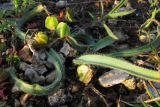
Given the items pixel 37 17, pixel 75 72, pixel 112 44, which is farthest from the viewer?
pixel 37 17

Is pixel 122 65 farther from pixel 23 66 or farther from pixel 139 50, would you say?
pixel 23 66

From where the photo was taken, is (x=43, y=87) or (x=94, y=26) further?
(x=94, y=26)

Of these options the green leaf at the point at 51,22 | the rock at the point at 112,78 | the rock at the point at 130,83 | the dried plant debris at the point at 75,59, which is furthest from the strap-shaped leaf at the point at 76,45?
the rock at the point at 130,83

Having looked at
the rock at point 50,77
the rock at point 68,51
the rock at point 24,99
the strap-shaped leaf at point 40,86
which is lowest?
the rock at point 24,99

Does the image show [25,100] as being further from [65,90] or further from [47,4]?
[47,4]

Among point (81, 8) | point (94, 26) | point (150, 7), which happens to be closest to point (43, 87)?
point (94, 26)

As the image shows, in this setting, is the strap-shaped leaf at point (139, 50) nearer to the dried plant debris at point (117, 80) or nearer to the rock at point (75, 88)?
the dried plant debris at point (117, 80)
